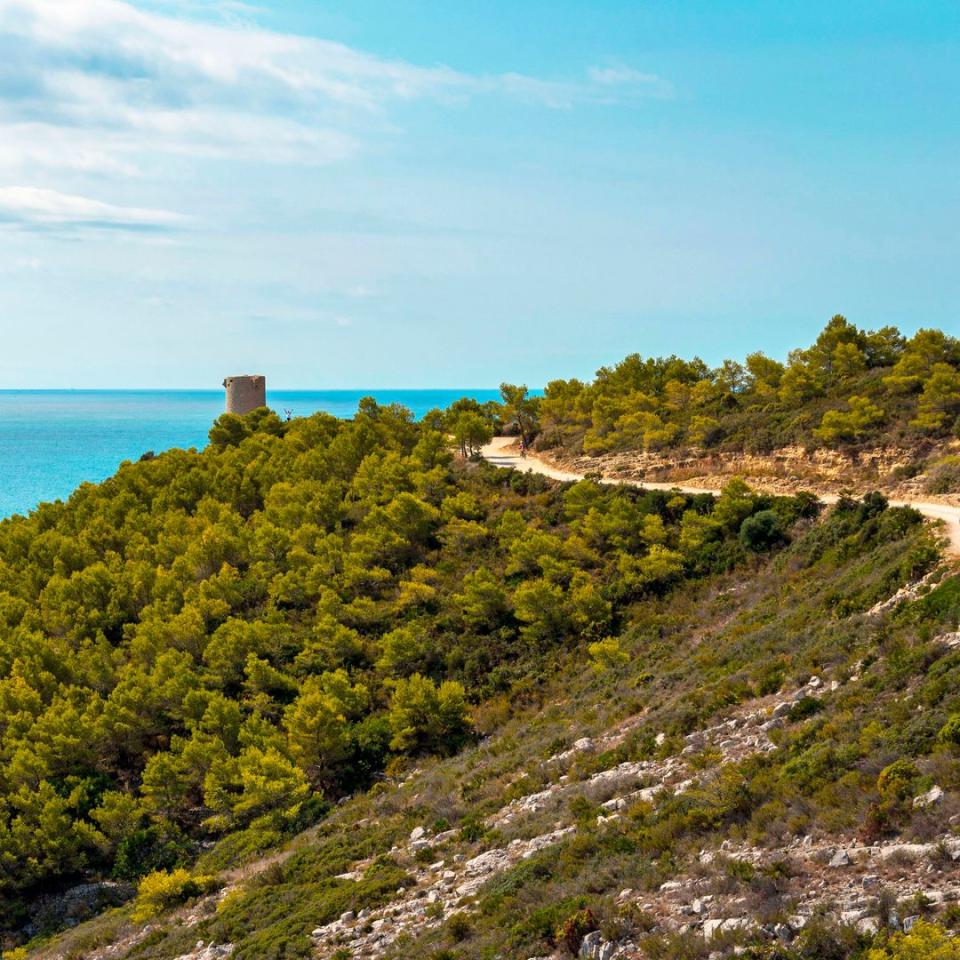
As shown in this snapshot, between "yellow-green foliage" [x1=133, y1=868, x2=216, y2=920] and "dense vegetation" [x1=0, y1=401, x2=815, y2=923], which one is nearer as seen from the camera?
"yellow-green foliage" [x1=133, y1=868, x2=216, y2=920]

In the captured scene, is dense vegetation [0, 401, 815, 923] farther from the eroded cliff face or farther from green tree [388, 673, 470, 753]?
the eroded cliff face

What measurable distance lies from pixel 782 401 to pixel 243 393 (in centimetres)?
5280

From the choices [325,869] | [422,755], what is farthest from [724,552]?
[325,869]

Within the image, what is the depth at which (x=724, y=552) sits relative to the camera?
125 ft

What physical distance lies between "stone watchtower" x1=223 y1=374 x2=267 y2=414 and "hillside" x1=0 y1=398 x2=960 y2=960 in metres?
27.8

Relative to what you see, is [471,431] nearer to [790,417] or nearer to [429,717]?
[790,417]

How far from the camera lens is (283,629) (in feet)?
130

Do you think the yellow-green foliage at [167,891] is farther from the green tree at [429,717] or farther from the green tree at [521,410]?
the green tree at [521,410]

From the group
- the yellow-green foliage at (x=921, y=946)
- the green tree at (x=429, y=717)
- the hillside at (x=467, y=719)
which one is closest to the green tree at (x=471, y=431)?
the hillside at (x=467, y=719)

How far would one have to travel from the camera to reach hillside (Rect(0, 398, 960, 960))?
46.9 feet

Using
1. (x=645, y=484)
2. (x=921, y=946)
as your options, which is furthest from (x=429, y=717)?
(x=921, y=946)

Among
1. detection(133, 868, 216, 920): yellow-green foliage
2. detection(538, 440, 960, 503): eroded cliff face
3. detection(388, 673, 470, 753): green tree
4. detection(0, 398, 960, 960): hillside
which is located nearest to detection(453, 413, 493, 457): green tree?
detection(0, 398, 960, 960): hillside

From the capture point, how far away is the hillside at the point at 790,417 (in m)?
42.6

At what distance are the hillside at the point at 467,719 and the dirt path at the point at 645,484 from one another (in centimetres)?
138
